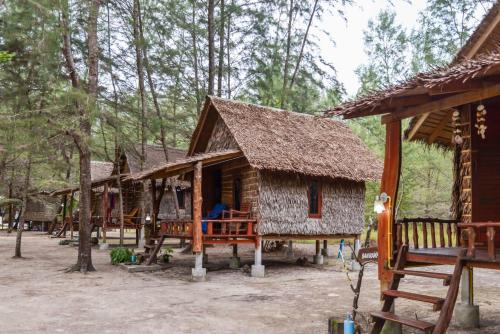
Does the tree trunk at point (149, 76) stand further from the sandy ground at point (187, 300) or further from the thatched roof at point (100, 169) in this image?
the thatched roof at point (100, 169)

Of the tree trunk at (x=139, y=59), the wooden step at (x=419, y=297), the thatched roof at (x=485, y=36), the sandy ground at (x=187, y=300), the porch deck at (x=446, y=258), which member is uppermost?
the tree trunk at (x=139, y=59)

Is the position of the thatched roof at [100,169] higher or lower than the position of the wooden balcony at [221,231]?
higher

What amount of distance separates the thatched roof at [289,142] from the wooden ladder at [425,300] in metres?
7.16

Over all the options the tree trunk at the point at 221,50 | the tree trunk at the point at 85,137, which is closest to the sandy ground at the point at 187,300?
the tree trunk at the point at 85,137

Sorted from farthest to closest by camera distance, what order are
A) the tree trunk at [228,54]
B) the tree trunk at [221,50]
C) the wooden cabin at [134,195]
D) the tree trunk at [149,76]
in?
the wooden cabin at [134,195] < the tree trunk at [228,54] < the tree trunk at [221,50] < the tree trunk at [149,76]

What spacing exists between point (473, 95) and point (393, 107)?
1237 millimetres

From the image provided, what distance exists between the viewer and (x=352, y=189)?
1723 cm

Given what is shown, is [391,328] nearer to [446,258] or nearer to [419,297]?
[419,297]

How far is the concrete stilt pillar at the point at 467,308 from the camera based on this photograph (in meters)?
7.66

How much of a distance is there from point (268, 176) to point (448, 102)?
8514mm

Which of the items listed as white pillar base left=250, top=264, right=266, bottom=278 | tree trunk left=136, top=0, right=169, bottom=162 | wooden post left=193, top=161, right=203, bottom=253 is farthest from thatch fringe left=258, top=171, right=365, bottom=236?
tree trunk left=136, top=0, right=169, bottom=162

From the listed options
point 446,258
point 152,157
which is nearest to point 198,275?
point 446,258

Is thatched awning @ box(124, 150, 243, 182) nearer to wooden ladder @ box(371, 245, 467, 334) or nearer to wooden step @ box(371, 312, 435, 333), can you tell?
wooden ladder @ box(371, 245, 467, 334)

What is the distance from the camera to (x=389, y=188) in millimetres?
7457
